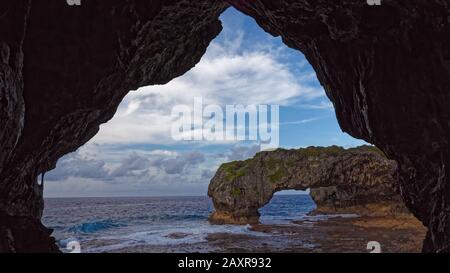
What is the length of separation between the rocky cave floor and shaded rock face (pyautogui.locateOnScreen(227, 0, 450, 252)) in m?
17.1

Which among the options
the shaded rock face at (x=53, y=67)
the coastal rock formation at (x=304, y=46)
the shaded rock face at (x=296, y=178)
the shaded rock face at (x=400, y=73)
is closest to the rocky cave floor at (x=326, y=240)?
the shaded rock face at (x=296, y=178)

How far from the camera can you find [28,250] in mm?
11109

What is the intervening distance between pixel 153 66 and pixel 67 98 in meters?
5.18

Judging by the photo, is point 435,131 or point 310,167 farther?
point 310,167

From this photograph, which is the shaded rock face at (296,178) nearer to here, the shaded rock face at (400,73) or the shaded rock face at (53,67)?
the shaded rock face at (400,73)

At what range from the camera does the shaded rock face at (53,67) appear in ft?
31.0

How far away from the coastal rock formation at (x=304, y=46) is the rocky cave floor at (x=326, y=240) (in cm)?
1744

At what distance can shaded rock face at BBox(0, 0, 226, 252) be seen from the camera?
944cm

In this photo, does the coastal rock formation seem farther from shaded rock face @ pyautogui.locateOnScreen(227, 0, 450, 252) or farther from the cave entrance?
the cave entrance

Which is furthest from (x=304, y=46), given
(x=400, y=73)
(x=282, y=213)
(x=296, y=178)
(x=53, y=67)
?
(x=282, y=213)

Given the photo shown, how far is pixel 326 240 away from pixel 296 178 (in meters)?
17.5
